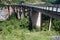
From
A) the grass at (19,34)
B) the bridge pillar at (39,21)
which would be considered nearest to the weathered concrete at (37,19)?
the bridge pillar at (39,21)

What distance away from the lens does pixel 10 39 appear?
15758 millimetres

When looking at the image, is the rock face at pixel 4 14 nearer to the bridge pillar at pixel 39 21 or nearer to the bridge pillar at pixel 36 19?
the bridge pillar at pixel 36 19

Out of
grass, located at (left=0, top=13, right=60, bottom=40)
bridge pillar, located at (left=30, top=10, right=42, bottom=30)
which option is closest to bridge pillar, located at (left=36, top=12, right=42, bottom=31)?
bridge pillar, located at (left=30, top=10, right=42, bottom=30)

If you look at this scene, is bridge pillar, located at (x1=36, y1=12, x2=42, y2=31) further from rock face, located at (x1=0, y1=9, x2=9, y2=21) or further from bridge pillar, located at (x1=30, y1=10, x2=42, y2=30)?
rock face, located at (x1=0, y1=9, x2=9, y2=21)

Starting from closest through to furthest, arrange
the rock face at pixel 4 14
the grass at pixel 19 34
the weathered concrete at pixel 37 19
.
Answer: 1. the grass at pixel 19 34
2. the weathered concrete at pixel 37 19
3. the rock face at pixel 4 14

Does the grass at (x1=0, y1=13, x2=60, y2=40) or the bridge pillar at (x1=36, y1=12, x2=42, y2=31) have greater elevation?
the grass at (x1=0, y1=13, x2=60, y2=40)

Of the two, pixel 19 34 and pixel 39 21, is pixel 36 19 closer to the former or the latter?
pixel 39 21

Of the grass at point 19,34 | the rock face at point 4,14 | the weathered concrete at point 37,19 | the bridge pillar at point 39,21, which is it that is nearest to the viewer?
the grass at point 19,34

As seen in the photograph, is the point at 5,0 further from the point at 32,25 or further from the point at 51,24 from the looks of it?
the point at 51,24

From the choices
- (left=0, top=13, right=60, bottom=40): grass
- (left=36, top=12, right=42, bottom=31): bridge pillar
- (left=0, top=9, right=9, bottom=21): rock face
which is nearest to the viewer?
(left=0, top=13, right=60, bottom=40): grass

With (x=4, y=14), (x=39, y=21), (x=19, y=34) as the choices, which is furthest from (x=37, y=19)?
(x=19, y=34)

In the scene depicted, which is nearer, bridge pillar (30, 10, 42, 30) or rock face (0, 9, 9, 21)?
bridge pillar (30, 10, 42, 30)

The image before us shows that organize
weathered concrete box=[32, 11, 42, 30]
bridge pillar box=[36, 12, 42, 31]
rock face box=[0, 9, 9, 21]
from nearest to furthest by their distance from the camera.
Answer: bridge pillar box=[36, 12, 42, 31] < weathered concrete box=[32, 11, 42, 30] < rock face box=[0, 9, 9, 21]

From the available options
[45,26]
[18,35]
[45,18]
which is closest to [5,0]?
[45,18]
